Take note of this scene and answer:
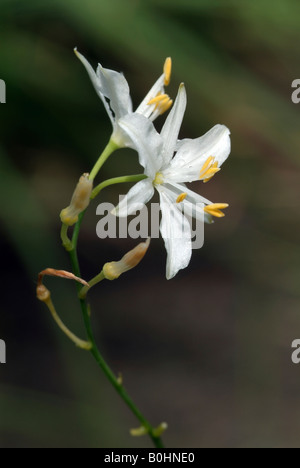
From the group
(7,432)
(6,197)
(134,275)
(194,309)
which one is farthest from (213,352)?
(6,197)

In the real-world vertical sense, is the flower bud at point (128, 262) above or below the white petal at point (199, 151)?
below

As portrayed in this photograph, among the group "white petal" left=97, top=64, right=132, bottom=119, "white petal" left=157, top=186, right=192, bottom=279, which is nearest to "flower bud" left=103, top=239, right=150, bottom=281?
"white petal" left=157, top=186, right=192, bottom=279

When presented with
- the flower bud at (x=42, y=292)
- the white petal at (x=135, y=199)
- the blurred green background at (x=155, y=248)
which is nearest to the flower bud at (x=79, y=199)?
the white petal at (x=135, y=199)

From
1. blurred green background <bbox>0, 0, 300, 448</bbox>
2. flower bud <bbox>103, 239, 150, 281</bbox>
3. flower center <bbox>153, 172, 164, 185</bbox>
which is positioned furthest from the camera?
blurred green background <bbox>0, 0, 300, 448</bbox>

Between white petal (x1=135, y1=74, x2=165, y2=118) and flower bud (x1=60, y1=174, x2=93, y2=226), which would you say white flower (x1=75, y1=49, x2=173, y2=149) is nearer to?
white petal (x1=135, y1=74, x2=165, y2=118)

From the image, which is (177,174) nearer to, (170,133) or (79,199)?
(170,133)

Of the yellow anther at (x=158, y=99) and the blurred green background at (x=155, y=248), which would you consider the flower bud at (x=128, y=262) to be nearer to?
the yellow anther at (x=158, y=99)

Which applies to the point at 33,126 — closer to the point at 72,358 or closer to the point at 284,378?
the point at 72,358
